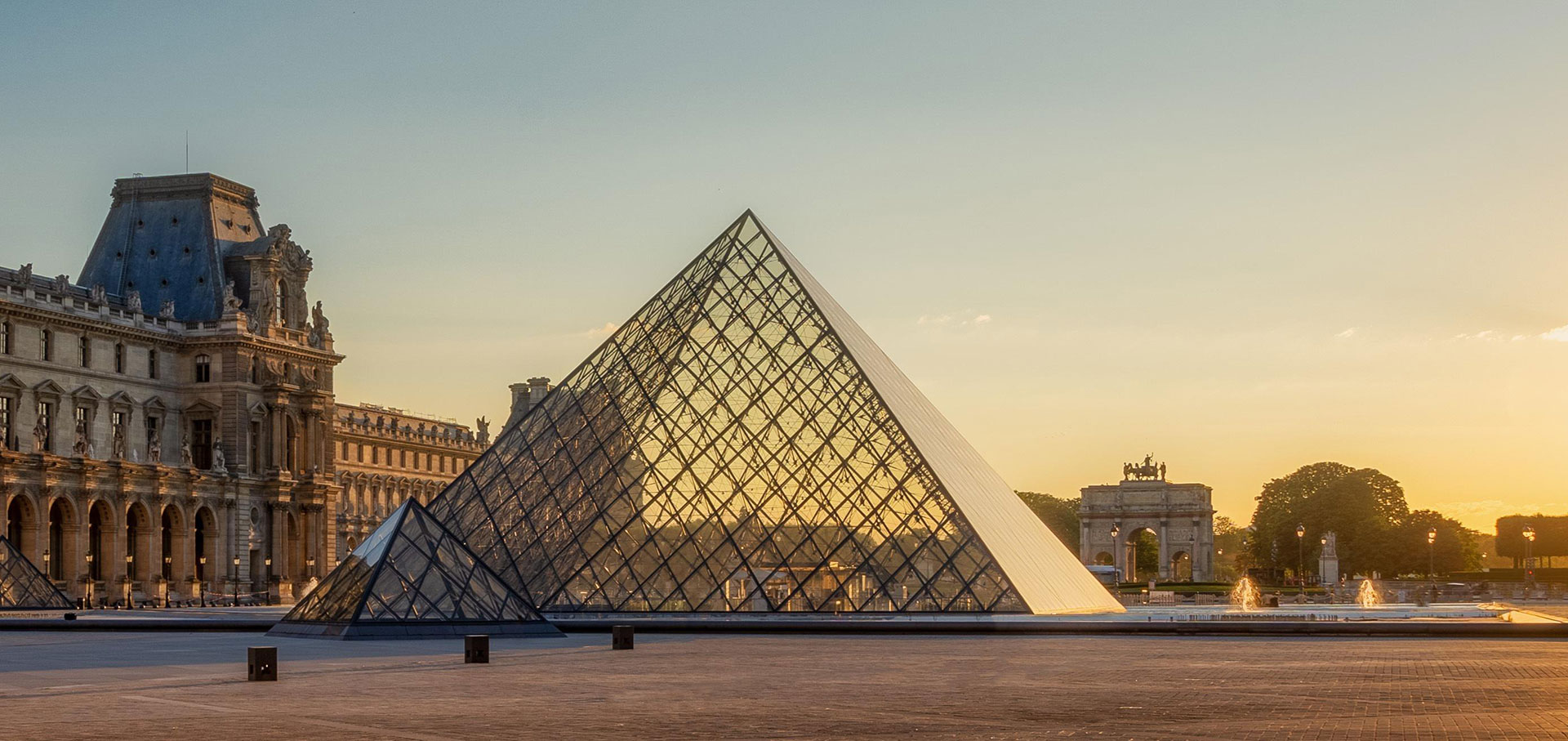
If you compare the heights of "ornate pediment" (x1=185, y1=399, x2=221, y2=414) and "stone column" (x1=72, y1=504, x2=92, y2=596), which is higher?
"ornate pediment" (x1=185, y1=399, x2=221, y2=414)

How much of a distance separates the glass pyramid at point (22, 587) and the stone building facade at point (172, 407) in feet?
48.0

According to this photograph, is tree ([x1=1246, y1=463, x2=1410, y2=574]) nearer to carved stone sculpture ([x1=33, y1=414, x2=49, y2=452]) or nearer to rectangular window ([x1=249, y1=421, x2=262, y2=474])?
rectangular window ([x1=249, y1=421, x2=262, y2=474])

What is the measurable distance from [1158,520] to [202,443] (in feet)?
240

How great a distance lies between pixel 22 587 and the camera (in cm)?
5344

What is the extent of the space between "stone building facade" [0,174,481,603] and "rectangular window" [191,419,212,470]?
0.07 m

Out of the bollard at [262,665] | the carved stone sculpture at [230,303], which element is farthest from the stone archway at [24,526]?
the bollard at [262,665]

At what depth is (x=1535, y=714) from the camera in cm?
1675

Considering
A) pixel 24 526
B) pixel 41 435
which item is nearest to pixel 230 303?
pixel 41 435

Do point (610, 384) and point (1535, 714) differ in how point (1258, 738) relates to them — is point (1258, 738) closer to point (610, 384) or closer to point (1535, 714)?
point (1535, 714)

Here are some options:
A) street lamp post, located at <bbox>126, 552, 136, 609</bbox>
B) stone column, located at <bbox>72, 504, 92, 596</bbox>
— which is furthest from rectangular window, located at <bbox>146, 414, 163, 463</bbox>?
stone column, located at <bbox>72, 504, 92, 596</bbox>

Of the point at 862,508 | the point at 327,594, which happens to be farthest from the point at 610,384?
the point at 327,594

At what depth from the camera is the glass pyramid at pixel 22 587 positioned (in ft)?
172

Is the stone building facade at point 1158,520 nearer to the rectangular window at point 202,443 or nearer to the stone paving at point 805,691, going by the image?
the rectangular window at point 202,443

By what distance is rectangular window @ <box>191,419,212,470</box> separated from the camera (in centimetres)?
8175
